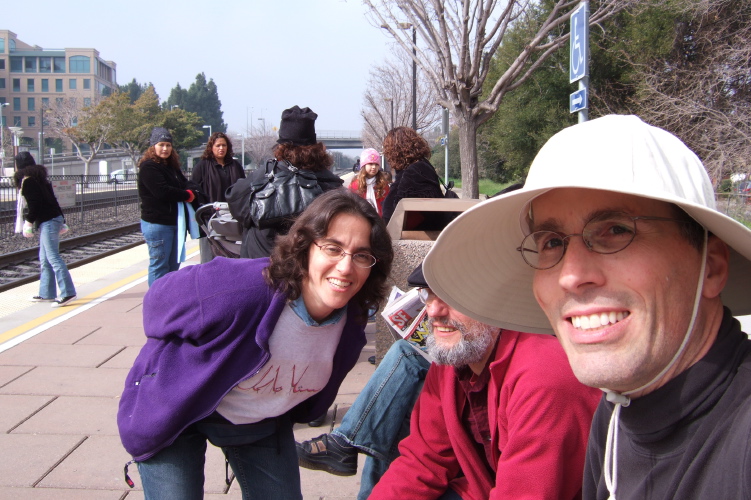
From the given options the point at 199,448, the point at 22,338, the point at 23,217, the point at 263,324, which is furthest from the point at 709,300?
the point at 23,217

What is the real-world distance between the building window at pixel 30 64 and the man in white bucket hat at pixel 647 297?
120766mm

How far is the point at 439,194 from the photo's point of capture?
618 centimetres

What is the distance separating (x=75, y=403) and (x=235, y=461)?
2.46 metres

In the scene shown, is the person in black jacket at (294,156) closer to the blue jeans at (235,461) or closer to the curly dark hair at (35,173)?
the blue jeans at (235,461)

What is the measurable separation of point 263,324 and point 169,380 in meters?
0.38

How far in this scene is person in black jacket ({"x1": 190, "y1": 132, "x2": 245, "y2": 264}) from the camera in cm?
743

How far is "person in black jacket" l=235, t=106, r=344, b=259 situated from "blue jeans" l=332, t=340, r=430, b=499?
149cm

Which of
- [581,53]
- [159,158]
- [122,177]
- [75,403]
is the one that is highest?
[122,177]

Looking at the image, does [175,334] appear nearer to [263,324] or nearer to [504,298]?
[263,324]

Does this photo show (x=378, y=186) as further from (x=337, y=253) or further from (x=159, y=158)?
(x=337, y=253)

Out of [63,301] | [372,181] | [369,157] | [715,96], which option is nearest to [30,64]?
[715,96]

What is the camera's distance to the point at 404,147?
6.16 meters

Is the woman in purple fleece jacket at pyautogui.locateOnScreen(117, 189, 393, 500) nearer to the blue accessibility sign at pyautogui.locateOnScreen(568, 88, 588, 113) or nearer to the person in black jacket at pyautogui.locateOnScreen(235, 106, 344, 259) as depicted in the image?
the person in black jacket at pyautogui.locateOnScreen(235, 106, 344, 259)

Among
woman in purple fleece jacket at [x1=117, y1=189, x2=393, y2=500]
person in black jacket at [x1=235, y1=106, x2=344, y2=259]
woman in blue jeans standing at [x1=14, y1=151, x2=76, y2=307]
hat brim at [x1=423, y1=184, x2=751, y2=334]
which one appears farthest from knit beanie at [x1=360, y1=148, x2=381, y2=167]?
hat brim at [x1=423, y1=184, x2=751, y2=334]
